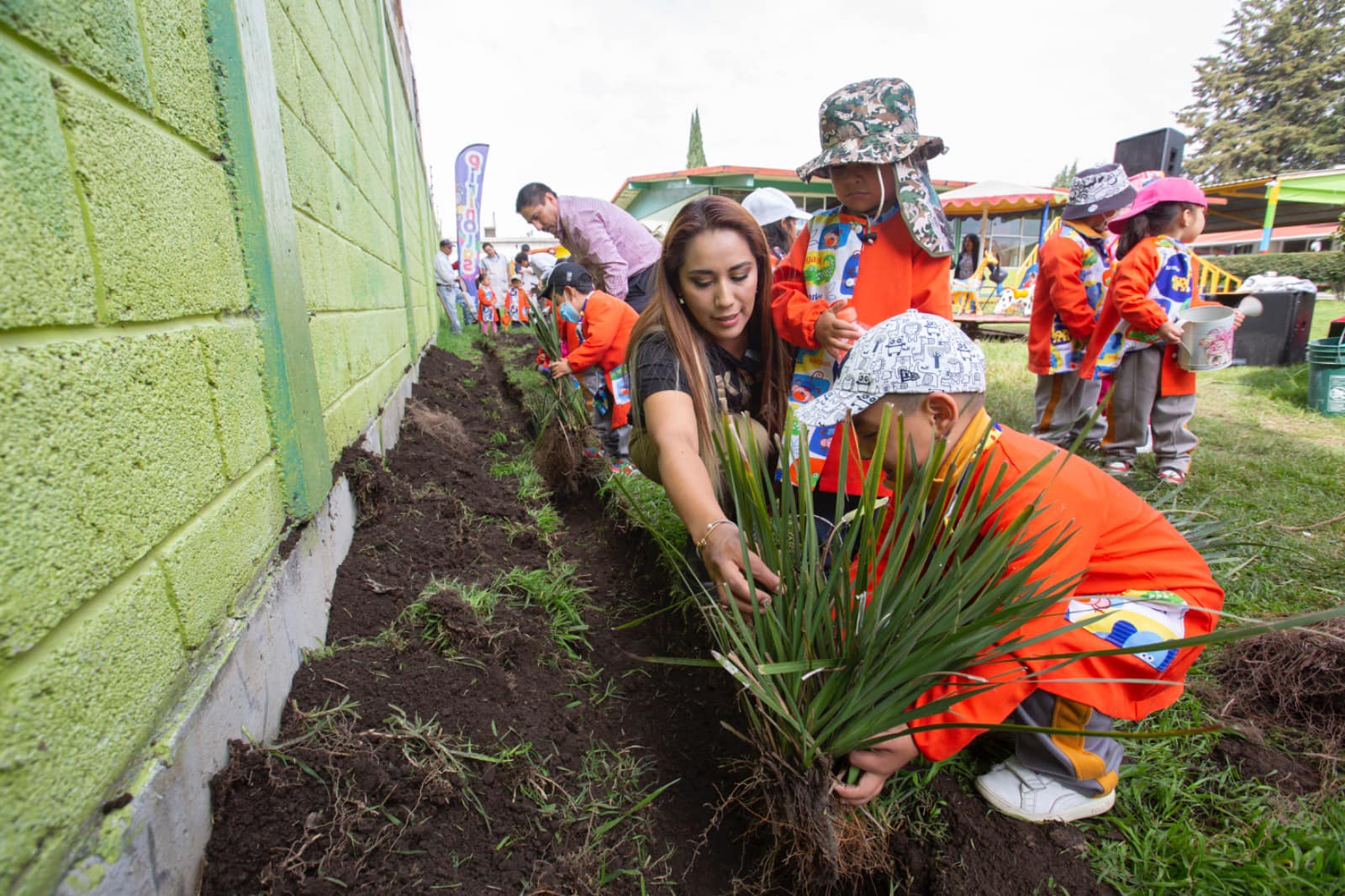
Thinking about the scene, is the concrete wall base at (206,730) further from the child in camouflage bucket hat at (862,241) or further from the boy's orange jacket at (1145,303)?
the boy's orange jacket at (1145,303)

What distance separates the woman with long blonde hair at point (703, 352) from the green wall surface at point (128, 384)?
3.10ft

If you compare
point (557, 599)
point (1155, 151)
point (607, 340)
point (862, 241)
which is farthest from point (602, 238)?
point (1155, 151)

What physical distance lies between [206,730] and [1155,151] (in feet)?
24.0

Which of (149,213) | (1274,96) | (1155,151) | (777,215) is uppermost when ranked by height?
(1274,96)

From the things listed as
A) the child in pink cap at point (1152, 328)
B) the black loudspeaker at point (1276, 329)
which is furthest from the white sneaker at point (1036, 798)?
the black loudspeaker at point (1276, 329)

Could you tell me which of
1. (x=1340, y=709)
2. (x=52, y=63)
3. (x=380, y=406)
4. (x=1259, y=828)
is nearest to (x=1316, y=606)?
(x=1340, y=709)

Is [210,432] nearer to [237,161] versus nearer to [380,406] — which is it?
[237,161]

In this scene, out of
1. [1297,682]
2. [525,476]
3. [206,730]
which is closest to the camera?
[206,730]

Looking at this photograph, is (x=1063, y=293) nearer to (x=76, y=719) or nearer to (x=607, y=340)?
(x=607, y=340)

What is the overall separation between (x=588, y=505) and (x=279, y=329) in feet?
7.67

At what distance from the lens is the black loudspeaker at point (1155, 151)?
5.30 m

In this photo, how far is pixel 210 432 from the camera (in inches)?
43.6

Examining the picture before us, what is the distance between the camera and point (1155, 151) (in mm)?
5434

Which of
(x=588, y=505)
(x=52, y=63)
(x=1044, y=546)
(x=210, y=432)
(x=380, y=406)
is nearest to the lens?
(x=52, y=63)
